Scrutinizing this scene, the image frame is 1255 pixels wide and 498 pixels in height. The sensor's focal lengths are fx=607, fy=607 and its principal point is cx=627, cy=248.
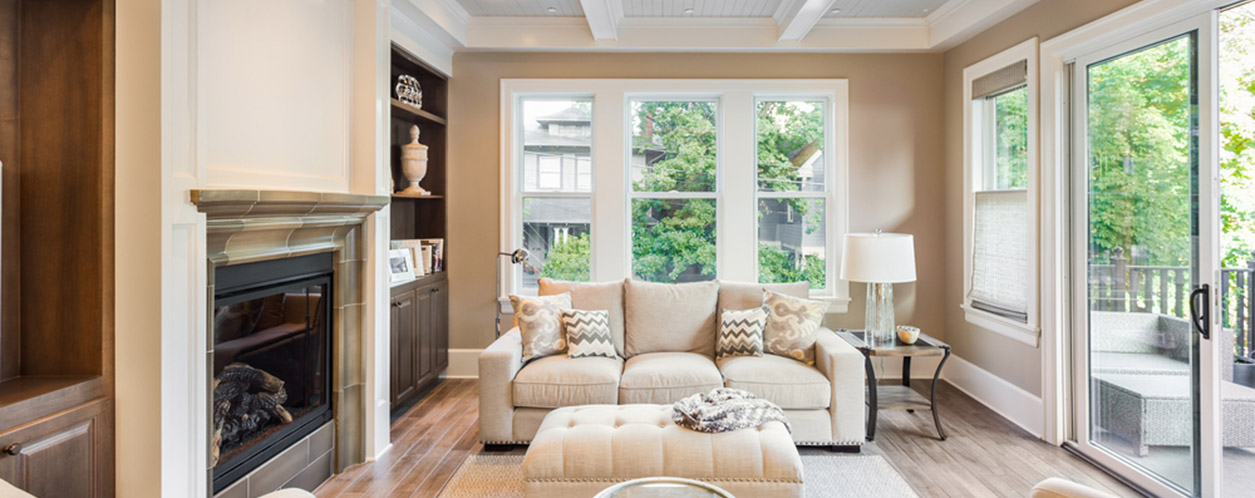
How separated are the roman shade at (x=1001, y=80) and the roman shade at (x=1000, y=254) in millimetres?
660

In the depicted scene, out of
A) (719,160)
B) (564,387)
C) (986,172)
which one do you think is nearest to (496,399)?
(564,387)

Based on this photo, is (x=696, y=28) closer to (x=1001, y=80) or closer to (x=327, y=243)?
(x=1001, y=80)

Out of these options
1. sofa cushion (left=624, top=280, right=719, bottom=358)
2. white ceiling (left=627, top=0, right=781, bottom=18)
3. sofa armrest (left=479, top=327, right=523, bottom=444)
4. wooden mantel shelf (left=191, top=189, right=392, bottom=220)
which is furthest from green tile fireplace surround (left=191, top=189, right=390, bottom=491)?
white ceiling (left=627, top=0, right=781, bottom=18)

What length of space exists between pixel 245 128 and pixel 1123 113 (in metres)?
3.92

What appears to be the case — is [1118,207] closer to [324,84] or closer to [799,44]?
[799,44]

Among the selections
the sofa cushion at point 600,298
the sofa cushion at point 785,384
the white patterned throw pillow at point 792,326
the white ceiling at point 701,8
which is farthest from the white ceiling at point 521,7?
the sofa cushion at point 785,384

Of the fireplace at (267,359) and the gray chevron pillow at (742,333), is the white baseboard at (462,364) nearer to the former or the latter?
the fireplace at (267,359)

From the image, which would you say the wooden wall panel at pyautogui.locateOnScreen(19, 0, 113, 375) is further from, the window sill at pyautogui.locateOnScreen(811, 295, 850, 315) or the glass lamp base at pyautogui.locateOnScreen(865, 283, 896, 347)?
the window sill at pyautogui.locateOnScreen(811, 295, 850, 315)

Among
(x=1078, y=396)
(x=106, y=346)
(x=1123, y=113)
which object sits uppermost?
(x=1123, y=113)

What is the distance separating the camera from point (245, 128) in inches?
90.5

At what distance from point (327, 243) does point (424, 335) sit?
1.57m

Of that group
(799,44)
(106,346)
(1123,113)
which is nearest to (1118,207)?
(1123,113)

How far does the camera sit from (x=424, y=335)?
13.9ft

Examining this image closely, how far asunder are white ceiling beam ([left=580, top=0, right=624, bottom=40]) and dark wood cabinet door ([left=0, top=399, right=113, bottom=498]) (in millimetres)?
2992
